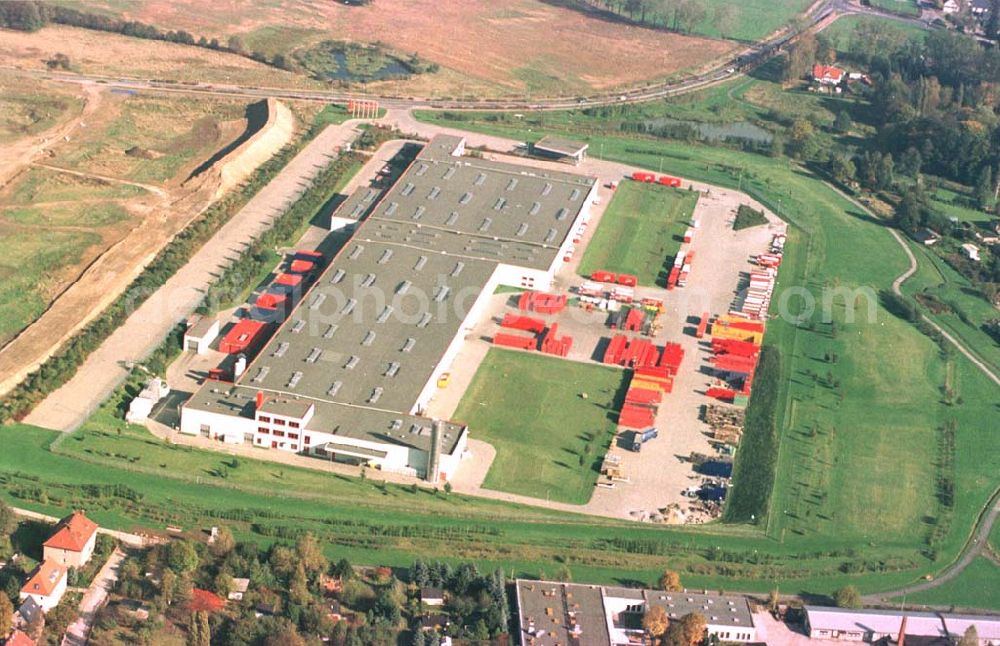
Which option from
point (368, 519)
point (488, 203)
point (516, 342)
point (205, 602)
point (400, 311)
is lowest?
point (368, 519)

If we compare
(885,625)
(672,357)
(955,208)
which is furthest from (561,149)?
(885,625)

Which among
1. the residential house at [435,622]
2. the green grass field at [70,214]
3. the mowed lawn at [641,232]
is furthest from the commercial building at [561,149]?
the residential house at [435,622]

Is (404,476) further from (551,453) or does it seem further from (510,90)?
(510,90)

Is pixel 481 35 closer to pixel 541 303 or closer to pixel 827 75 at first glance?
pixel 827 75

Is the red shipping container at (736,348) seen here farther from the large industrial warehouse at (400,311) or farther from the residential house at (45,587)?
the residential house at (45,587)

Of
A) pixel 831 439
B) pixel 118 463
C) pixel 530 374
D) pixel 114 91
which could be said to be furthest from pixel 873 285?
pixel 114 91
